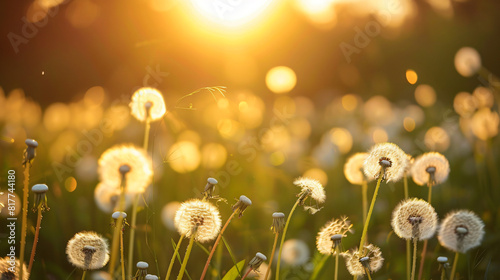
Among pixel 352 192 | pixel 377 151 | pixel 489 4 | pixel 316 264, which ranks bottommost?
pixel 316 264

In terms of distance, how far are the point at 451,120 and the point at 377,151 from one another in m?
2.00

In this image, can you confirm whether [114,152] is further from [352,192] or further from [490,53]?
[490,53]

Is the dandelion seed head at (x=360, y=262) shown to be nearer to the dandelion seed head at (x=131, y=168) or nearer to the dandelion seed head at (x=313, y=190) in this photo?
the dandelion seed head at (x=313, y=190)

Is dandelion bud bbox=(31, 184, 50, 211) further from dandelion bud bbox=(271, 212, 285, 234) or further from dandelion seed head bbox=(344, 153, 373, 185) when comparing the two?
dandelion seed head bbox=(344, 153, 373, 185)

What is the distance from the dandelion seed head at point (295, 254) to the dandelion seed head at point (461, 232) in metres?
0.38

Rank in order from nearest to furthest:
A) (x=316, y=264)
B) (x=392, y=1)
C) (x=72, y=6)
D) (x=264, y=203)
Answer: (x=316, y=264), (x=264, y=203), (x=392, y=1), (x=72, y=6)

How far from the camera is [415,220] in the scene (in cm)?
73

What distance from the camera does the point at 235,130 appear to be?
2.06 meters

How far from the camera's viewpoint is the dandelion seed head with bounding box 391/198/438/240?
28.8 inches

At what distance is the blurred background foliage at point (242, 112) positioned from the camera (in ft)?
4.00

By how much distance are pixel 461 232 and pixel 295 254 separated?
42 cm

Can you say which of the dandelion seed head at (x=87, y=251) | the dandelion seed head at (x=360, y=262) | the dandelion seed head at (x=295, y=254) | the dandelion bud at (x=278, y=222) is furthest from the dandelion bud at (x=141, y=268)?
the dandelion seed head at (x=295, y=254)

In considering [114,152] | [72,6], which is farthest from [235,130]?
[114,152]

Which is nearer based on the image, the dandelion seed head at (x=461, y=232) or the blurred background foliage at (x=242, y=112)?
the dandelion seed head at (x=461, y=232)
